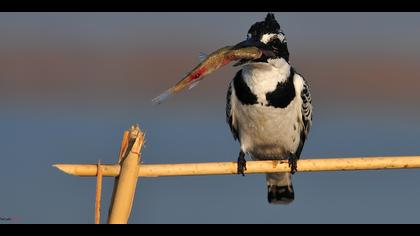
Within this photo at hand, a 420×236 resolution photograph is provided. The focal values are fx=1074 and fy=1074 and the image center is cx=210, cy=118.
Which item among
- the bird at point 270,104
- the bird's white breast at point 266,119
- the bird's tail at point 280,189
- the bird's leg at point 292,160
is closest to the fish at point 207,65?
the bird's leg at point 292,160

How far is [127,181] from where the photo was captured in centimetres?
397

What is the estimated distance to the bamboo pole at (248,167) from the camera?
405cm

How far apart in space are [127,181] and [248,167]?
1.10m

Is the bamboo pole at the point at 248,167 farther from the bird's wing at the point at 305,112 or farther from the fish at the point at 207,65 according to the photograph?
the bird's wing at the point at 305,112

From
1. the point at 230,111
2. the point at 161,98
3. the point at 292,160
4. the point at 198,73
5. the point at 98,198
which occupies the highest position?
the point at 230,111

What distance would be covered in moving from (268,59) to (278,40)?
0.12m

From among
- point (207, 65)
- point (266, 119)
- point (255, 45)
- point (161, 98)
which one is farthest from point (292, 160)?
Result: point (161, 98)

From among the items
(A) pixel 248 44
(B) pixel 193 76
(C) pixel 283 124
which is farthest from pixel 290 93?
(B) pixel 193 76

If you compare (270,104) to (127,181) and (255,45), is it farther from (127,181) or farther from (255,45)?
(127,181)

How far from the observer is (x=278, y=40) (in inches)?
244

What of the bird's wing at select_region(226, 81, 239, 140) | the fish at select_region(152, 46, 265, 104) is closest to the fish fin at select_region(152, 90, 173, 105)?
the fish at select_region(152, 46, 265, 104)

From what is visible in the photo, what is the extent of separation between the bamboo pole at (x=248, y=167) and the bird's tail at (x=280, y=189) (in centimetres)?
244

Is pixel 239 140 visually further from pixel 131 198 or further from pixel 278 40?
pixel 131 198

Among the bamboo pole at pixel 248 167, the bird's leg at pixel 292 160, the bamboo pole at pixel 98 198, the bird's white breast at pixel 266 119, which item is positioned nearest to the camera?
the bamboo pole at pixel 98 198
